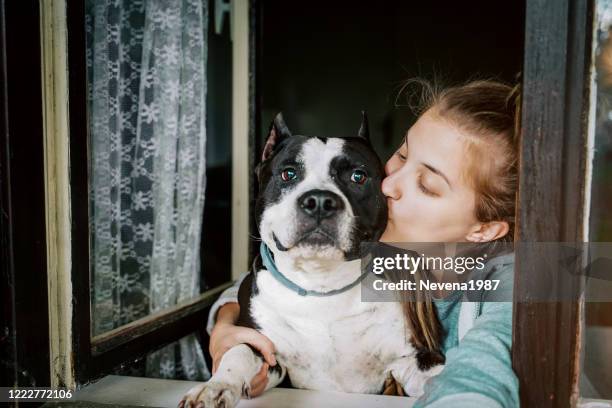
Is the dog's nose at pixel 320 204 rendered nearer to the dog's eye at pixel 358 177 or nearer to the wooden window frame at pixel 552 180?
the dog's eye at pixel 358 177

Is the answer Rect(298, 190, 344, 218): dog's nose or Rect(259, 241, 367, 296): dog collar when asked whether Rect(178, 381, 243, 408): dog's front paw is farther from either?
Rect(298, 190, 344, 218): dog's nose

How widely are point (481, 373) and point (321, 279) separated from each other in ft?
1.75

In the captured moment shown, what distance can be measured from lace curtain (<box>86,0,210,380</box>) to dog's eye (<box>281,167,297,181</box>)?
0.64 metres

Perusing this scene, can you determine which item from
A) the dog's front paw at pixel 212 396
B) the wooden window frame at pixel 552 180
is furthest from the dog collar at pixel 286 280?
the wooden window frame at pixel 552 180

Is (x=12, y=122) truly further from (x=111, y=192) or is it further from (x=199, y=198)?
(x=199, y=198)

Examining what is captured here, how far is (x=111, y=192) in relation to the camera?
1.75m

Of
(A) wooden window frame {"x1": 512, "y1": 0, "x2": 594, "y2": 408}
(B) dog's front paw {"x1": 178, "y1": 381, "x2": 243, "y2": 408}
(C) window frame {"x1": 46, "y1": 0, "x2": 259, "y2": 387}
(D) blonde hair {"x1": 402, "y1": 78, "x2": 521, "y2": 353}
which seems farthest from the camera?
(D) blonde hair {"x1": 402, "y1": 78, "x2": 521, "y2": 353}

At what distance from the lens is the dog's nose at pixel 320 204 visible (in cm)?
136

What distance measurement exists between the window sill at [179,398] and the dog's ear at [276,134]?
76cm

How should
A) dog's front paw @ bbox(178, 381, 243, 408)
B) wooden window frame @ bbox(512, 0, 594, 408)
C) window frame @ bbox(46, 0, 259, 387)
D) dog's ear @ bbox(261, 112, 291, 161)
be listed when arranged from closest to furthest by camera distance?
1. wooden window frame @ bbox(512, 0, 594, 408)
2. dog's front paw @ bbox(178, 381, 243, 408)
3. window frame @ bbox(46, 0, 259, 387)
4. dog's ear @ bbox(261, 112, 291, 161)

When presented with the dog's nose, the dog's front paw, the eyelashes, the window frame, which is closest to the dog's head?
the dog's nose

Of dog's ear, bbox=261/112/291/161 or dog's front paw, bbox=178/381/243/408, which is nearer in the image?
dog's front paw, bbox=178/381/243/408

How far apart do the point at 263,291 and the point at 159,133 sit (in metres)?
0.77

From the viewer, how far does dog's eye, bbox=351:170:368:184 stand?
150 centimetres
